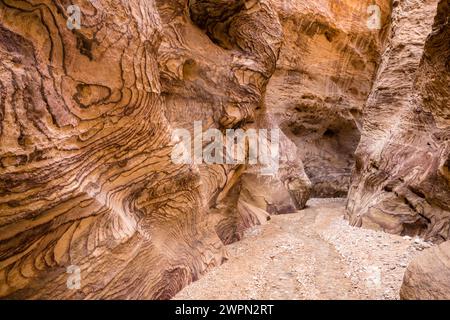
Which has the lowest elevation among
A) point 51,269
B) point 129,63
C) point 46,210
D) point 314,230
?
point 314,230

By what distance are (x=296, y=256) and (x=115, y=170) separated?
2060 millimetres

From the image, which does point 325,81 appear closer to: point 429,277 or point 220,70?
point 220,70

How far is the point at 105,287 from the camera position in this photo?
7.11 ft

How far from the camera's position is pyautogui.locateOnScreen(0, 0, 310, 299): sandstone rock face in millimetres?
1793

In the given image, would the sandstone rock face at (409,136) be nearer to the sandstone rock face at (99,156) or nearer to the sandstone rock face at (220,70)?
the sandstone rock face at (220,70)

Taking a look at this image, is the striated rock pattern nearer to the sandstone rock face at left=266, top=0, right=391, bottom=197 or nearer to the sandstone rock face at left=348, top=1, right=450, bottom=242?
the sandstone rock face at left=348, top=1, right=450, bottom=242

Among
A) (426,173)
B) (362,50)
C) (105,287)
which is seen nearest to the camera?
(105,287)

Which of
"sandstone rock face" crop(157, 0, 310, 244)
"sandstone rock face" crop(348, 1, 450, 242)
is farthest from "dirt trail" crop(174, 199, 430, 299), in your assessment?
"sandstone rock face" crop(157, 0, 310, 244)

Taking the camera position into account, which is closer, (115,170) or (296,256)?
(115,170)

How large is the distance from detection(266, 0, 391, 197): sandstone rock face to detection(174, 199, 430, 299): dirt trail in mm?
5103

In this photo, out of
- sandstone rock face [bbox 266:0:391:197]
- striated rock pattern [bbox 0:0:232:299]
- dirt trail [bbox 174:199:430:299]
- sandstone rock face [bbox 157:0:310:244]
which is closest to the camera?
striated rock pattern [bbox 0:0:232:299]

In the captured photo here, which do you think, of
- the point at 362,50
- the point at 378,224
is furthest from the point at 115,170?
the point at 362,50

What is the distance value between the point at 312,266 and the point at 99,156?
216 cm
